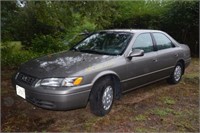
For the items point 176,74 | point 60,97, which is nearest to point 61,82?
point 60,97

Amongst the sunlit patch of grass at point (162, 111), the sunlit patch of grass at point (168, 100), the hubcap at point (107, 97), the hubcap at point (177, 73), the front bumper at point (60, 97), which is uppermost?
the front bumper at point (60, 97)

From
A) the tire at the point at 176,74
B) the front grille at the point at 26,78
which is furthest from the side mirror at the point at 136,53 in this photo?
the tire at the point at 176,74

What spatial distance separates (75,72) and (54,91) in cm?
43

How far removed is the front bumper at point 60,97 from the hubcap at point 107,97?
42 cm

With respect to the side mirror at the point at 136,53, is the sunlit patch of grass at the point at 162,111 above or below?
below

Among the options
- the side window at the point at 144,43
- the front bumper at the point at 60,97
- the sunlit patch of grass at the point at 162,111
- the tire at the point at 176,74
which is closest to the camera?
the front bumper at the point at 60,97

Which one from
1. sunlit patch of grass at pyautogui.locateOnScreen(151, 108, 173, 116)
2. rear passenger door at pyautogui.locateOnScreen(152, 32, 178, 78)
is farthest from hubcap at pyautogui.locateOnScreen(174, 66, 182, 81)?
sunlit patch of grass at pyautogui.locateOnScreen(151, 108, 173, 116)

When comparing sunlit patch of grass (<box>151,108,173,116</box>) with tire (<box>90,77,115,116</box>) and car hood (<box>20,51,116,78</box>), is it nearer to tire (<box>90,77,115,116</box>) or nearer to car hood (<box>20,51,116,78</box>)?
tire (<box>90,77,115,116</box>)

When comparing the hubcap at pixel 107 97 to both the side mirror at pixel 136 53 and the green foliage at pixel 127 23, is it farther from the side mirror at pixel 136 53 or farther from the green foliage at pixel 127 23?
the green foliage at pixel 127 23

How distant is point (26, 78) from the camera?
4.21m

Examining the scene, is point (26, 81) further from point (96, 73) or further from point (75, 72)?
point (96, 73)

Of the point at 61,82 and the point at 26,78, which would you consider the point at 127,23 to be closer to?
the point at 26,78

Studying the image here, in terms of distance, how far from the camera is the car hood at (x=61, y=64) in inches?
159

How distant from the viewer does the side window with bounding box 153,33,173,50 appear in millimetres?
5773
